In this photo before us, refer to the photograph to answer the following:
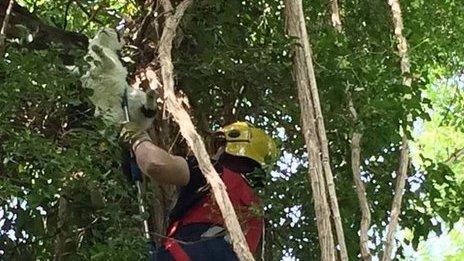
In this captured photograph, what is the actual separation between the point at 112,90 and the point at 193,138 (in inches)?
20.0

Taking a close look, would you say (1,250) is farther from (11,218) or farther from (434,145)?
(434,145)

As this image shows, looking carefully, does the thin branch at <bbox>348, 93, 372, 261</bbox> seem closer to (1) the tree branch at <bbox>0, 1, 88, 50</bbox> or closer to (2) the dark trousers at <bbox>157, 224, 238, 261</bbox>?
(2) the dark trousers at <bbox>157, 224, 238, 261</bbox>

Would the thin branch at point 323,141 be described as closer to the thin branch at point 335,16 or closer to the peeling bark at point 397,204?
the peeling bark at point 397,204

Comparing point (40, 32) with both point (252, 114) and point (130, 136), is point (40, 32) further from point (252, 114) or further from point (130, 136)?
point (252, 114)

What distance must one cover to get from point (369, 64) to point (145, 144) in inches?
28.0

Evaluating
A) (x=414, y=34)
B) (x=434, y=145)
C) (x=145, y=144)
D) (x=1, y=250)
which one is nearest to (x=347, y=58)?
(x=414, y=34)

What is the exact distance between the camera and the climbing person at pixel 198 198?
2.61 metres

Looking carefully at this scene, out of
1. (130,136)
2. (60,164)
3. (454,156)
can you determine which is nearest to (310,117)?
(130,136)

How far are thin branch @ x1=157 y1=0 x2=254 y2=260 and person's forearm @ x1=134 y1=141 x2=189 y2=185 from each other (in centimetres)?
14

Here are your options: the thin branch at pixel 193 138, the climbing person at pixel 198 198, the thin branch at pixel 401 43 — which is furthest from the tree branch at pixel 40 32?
the thin branch at pixel 401 43

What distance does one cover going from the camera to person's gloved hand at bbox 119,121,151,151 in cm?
269

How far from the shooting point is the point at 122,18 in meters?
3.34

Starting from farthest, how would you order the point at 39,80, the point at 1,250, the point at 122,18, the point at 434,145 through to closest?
the point at 434,145, the point at 122,18, the point at 1,250, the point at 39,80

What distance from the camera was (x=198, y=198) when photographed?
8.86 ft
